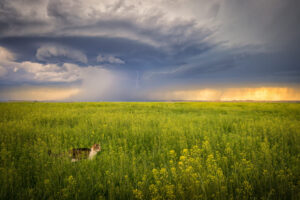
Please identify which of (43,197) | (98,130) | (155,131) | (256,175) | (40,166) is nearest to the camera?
(43,197)

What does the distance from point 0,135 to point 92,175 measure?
5.73m

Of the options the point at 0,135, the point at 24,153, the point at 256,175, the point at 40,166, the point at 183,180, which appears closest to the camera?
the point at 183,180

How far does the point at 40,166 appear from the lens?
4.00 metres

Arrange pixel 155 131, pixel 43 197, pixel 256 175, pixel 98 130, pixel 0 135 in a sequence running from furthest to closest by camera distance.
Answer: pixel 98 130 → pixel 155 131 → pixel 0 135 → pixel 256 175 → pixel 43 197

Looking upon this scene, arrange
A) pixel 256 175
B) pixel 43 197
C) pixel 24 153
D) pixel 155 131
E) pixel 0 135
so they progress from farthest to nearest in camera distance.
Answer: pixel 155 131, pixel 0 135, pixel 24 153, pixel 256 175, pixel 43 197

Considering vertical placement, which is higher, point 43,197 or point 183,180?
point 183,180

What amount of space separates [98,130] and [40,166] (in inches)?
153

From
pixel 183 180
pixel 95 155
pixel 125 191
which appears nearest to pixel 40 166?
pixel 95 155

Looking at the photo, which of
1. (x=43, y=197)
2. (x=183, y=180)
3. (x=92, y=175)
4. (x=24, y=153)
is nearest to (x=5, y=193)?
(x=43, y=197)

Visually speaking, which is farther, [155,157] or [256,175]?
[155,157]

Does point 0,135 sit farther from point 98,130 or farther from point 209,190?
point 209,190

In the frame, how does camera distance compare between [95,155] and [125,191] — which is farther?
[95,155]

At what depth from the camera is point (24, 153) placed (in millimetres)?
4762

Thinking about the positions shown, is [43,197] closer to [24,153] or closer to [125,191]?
[125,191]
